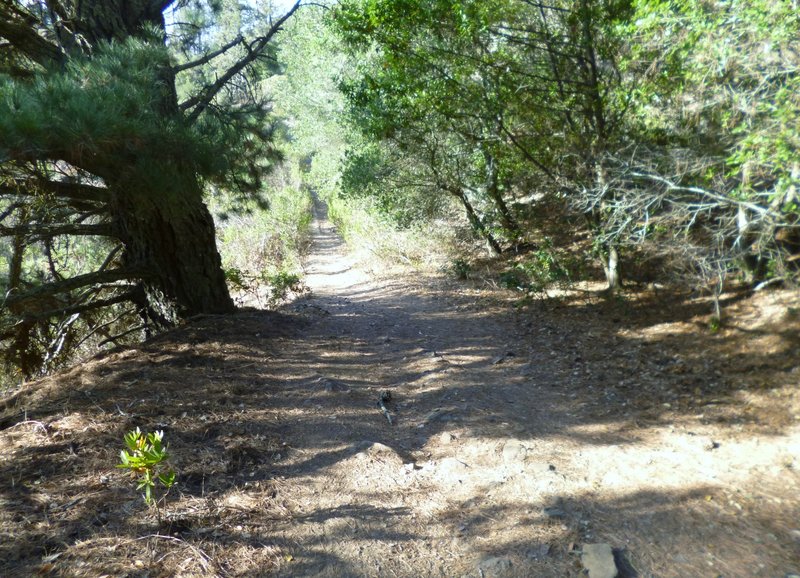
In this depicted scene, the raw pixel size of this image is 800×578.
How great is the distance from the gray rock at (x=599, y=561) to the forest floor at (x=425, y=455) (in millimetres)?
56

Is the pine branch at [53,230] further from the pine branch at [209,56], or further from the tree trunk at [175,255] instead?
the pine branch at [209,56]

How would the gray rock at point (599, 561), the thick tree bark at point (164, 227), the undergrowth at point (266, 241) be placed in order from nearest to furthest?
the gray rock at point (599, 561)
the thick tree bark at point (164, 227)
the undergrowth at point (266, 241)

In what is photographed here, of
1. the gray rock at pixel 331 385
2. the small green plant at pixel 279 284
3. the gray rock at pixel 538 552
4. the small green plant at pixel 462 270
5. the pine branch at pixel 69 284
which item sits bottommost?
the gray rock at pixel 538 552

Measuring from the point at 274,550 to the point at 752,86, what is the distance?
5373mm

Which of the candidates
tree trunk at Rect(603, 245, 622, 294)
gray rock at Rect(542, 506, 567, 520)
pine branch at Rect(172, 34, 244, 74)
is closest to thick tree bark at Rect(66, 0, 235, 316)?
pine branch at Rect(172, 34, 244, 74)

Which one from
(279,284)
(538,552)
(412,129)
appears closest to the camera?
(538,552)

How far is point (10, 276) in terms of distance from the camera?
5340mm

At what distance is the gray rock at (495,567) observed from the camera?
2807 mm

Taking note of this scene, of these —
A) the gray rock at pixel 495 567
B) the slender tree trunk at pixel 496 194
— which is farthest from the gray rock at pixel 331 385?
the slender tree trunk at pixel 496 194

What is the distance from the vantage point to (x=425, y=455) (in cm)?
411

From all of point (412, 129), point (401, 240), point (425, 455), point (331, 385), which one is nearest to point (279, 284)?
point (412, 129)

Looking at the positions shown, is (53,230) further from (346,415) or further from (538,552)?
(538,552)

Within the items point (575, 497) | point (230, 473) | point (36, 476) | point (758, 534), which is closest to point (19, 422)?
point (36, 476)

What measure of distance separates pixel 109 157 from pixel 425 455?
11.5ft
